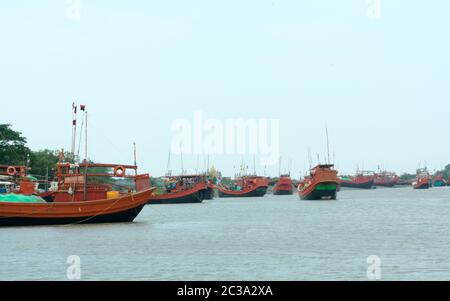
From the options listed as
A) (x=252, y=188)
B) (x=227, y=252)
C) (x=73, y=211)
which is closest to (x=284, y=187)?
(x=252, y=188)

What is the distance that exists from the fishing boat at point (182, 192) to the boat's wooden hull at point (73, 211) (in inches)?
2370

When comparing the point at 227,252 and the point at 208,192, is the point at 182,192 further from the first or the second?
the point at 227,252

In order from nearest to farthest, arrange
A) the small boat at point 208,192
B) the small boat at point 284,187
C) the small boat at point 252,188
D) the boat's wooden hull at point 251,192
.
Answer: the small boat at point 208,192
the small boat at point 252,188
the boat's wooden hull at point 251,192
the small boat at point 284,187

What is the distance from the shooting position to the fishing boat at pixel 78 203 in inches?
1702

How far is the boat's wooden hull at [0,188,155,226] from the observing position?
43125 mm

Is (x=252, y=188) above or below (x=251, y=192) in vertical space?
above

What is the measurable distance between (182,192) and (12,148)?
85.9ft

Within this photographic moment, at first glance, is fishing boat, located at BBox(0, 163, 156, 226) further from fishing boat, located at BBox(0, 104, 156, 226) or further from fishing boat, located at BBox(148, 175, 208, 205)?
fishing boat, located at BBox(148, 175, 208, 205)

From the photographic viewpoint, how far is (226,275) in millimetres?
25562

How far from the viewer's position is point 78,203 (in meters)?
44.2

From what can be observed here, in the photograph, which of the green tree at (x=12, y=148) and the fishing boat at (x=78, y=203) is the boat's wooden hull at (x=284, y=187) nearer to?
the green tree at (x=12, y=148)

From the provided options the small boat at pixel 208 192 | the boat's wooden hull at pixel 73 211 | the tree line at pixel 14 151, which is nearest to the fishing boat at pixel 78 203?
the boat's wooden hull at pixel 73 211
